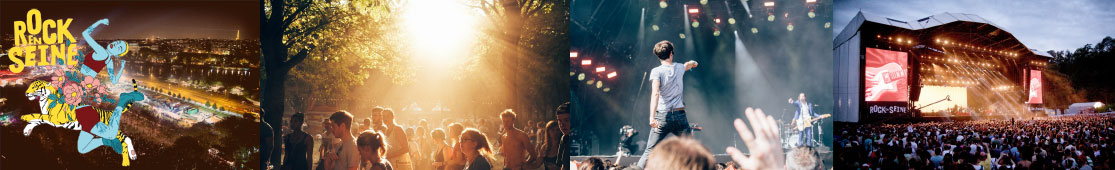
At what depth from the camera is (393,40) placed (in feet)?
16.9

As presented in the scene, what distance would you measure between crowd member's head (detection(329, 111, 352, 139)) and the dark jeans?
2738mm

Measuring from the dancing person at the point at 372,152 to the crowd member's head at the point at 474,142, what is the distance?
79cm

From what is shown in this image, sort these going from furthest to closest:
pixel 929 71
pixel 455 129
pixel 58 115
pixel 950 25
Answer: pixel 929 71 → pixel 950 25 → pixel 58 115 → pixel 455 129

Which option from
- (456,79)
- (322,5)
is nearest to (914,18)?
(456,79)

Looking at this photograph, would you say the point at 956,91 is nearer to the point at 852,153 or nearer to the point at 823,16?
the point at 852,153

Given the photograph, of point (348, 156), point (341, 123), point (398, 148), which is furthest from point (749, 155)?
point (341, 123)

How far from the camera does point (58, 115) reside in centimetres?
574

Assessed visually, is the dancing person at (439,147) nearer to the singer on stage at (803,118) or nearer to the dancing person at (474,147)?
the dancing person at (474,147)

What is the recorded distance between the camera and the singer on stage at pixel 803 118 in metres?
4.60

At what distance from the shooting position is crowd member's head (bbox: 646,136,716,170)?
4.48 metres

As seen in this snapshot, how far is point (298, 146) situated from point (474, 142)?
5.87ft

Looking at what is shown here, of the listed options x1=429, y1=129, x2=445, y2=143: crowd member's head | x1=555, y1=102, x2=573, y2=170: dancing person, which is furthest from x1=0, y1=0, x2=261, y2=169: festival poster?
x1=555, y1=102, x2=573, y2=170: dancing person

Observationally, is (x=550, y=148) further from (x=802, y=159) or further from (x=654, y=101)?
(x=802, y=159)

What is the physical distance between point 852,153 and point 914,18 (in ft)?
6.18
